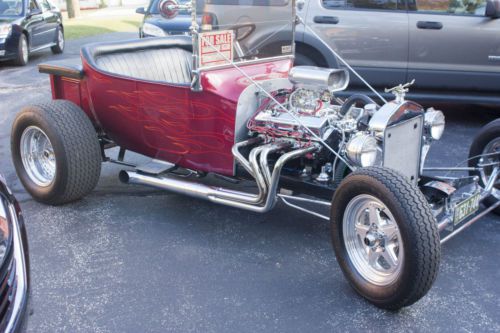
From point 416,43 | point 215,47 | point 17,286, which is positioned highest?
point 215,47

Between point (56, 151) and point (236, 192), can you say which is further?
point (56, 151)

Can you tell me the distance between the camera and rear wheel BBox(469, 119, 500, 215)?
4164 mm

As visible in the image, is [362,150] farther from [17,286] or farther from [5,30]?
[5,30]

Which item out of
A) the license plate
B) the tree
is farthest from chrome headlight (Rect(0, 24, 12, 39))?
the tree

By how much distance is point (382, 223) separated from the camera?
A: 10.4 feet

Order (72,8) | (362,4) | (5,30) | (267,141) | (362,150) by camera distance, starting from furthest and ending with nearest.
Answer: (72,8), (5,30), (362,4), (267,141), (362,150)

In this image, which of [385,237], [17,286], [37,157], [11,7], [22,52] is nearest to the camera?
[17,286]

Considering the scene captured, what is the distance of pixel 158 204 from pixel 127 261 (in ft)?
3.22

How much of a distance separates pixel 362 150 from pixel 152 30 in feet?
22.0

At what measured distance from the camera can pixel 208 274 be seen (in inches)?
140

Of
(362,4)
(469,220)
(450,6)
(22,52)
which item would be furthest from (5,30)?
(469,220)

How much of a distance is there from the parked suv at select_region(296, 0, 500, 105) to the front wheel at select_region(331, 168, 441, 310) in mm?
3519

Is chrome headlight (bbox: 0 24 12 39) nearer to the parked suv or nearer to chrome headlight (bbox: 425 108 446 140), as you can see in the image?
the parked suv

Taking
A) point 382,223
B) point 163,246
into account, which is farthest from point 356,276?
point 163,246
